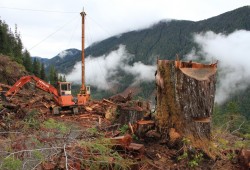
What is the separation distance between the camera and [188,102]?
6.20m

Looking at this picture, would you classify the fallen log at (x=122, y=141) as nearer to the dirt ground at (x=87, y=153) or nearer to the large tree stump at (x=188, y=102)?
the dirt ground at (x=87, y=153)

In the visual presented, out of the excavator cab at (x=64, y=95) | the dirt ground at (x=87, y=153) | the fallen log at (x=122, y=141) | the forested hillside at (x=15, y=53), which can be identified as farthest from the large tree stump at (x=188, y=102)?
the forested hillside at (x=15, y=53)

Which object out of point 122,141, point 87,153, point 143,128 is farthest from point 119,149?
point 143,128

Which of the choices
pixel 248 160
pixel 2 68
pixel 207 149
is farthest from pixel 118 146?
pixel 2 68

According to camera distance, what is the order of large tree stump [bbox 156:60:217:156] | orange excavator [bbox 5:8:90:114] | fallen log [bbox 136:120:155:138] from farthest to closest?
orange excavator [bbox 5:8:90:114], fallen log [bbox 136:120:155:138], large tree stump [bbox 156:60:217:156]

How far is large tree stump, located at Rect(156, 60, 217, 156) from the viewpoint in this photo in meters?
6.16

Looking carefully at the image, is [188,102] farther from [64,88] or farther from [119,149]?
[64,88]

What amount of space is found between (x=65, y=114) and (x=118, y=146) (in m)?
11.3

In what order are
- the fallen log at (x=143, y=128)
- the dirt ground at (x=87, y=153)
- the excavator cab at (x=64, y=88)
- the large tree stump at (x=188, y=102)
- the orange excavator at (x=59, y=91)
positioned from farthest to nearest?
1. the excavator cab at (x=64, y=88)
2. the orange excavator at (x=59, y=91)
3. the fallen log at (x=143, y=128)
4. the large tree stump at (x=188, y=102)
5. the dirt ground at (x=87, y=153)

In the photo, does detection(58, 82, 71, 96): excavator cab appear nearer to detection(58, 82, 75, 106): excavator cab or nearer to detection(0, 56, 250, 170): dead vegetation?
detection(58, 82, 75, 106): excavator cab

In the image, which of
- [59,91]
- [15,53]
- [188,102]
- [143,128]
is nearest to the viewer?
[188,102]

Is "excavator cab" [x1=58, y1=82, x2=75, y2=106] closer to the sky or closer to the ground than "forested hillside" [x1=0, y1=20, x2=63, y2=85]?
closer to the ground

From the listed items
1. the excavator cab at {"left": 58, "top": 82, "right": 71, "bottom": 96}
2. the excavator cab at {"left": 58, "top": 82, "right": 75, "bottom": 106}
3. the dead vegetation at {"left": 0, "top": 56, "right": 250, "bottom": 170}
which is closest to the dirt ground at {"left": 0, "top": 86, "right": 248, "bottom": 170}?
the dead vegetation at {"left": 0, "top": 56, "right": 250, "bottom": 170}

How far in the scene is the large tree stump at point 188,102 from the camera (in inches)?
243
